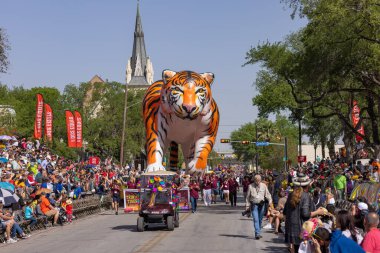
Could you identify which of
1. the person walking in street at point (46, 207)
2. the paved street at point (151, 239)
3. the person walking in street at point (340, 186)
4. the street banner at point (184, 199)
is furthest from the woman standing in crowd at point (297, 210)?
the street banner at point (184, 199)

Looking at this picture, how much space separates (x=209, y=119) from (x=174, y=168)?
21.8 feet

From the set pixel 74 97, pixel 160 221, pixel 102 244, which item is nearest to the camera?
pixel 102 244

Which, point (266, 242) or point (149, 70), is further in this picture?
point (149, 70)

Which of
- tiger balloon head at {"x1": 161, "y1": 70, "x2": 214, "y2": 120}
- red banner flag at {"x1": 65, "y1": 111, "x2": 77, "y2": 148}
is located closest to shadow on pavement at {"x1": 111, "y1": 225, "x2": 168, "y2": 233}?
tiger balloon head at {"x1": 161, "y1": 70, "x2": 214, "y2": 120}

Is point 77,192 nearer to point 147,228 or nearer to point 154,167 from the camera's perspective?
point 154,167

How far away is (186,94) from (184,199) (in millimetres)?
4309

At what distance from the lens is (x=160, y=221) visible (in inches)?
780

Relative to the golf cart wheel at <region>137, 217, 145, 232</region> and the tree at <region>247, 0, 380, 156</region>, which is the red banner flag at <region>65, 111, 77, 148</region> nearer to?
the tree at <region>247, 0, 380, 156</region>

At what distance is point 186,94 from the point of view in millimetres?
26125

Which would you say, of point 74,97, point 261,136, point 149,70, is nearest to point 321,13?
point 74,97

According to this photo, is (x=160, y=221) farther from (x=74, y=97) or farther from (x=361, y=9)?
(x=74, y=97)

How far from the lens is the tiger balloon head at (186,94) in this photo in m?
26.2

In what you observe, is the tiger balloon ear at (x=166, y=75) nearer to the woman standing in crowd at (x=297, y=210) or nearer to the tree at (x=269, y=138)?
the woman standing in crowd at (x=297, y=210)

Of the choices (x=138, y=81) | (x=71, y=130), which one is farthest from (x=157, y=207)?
(x=138, y=81)
